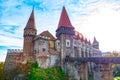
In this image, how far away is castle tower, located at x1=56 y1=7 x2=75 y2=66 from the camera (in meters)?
46.9

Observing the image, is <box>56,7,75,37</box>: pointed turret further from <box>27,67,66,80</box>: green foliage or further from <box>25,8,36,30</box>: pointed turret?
<box>27,67,66,80</box>: green foliage

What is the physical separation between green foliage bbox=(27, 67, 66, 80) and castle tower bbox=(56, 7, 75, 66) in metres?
3.95

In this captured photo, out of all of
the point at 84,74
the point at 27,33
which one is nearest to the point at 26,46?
the point at 27,33

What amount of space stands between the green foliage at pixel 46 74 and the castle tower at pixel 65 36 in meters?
3.95

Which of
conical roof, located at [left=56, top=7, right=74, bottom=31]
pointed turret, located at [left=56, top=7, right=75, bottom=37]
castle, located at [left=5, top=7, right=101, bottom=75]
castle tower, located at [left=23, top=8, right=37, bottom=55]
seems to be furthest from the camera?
conical roof, located at [left=56, top=7, right=74, bottom=31]

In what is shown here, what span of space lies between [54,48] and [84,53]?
16.4 m

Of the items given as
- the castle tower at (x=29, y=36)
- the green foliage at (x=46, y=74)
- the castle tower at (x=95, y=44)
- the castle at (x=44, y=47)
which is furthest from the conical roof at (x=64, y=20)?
the castle tower at (x=95, y=44)

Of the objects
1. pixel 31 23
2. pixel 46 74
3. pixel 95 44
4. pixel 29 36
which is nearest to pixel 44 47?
pixel 29 36

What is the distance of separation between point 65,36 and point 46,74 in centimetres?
1251

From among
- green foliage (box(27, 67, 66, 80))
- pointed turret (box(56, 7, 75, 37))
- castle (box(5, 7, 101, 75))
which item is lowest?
green foliage (box(27, 67, 66, 80))

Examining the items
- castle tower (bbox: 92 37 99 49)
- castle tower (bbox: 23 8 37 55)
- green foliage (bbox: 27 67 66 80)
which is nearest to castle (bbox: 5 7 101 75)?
castle tower (bbox: 23 8 37 55)

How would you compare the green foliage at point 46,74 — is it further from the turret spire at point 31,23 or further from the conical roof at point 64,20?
the conical roof at point 64,20

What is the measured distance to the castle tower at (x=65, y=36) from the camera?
46.9 meters

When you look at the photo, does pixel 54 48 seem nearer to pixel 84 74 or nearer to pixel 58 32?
pixel 58 32
